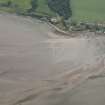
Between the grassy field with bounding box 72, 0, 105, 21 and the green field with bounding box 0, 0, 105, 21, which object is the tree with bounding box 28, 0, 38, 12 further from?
the grassy field with bounding box 72, 0, 105, 21

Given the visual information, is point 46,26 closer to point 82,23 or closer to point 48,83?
point 82,23

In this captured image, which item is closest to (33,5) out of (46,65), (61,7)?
(61,7)

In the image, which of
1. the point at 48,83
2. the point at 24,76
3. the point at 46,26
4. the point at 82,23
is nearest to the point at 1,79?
the point at 24,76

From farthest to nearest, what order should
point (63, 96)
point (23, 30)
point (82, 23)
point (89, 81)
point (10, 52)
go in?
point (82, 23) → point (23, 30) → point (10, 52) → point (89, 81) → point (63, 96)

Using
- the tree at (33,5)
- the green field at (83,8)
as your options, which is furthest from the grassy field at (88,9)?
the tree at (33,5)

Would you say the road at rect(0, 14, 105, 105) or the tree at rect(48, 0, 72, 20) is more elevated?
the tree at rect(48, 0, 72, 20)

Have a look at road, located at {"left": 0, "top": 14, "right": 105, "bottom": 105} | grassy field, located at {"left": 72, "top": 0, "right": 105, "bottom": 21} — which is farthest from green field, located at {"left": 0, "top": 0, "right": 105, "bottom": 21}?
road, located at {"left": 0, "top": 14, "right": 105, "bottom": 105}
